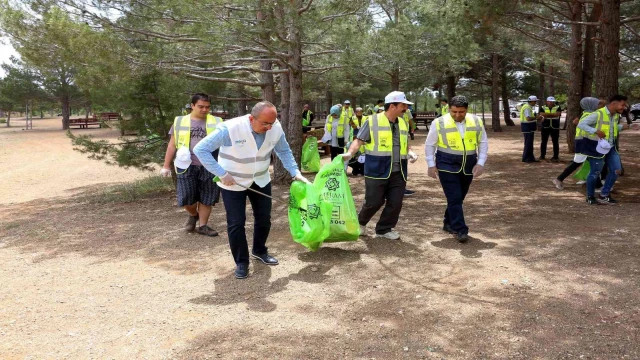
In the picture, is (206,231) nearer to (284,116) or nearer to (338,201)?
(338,201)

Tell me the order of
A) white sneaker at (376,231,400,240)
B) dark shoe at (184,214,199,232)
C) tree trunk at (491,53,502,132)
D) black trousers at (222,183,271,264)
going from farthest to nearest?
tree trunk at (491,53,502,132) → dark shoe at (184,214,199,232) → white sneaker at (376,231,400,240) → black trousers at (222,183,271,264)

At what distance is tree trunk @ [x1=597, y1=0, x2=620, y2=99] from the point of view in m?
7.89

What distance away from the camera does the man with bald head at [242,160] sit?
154 inches

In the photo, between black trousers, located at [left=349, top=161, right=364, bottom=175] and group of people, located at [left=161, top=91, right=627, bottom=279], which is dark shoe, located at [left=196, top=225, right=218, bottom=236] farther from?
black trousers, located at [left=349, top=161, right=364, bottom=175]

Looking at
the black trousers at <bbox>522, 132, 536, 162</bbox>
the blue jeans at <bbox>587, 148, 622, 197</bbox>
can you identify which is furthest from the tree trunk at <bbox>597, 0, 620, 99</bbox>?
the black trousers at <bbox>522, 132, 536, 162</bbox>

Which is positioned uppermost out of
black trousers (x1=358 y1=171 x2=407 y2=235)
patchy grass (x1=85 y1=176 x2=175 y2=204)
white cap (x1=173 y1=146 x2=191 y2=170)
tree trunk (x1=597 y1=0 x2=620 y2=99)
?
tree trunk (x1=597 y1=0 x2=620 y2=99)

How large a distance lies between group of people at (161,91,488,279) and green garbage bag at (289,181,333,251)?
0.13 metres

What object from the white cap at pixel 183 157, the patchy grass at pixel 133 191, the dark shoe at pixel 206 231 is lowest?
the dark shoe at pixel 206 231

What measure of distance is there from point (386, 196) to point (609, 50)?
208 inches

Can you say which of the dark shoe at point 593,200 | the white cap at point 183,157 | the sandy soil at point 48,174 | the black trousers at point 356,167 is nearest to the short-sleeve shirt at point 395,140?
the white cap at point 183,157

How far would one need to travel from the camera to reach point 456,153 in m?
4.97

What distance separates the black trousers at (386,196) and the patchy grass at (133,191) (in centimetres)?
482

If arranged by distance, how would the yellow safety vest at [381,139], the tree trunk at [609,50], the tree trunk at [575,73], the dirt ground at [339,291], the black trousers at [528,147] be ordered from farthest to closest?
1. the tree trunk at [575,73]
2. the black trousers at [528,147]
3. the tree trunk at [609,50]
4. the yellow safety vest at [381,139]
5. the dirt ground at [339,291]

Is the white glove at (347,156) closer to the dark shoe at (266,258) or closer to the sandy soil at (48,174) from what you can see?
the dark shoe at (266,258)
